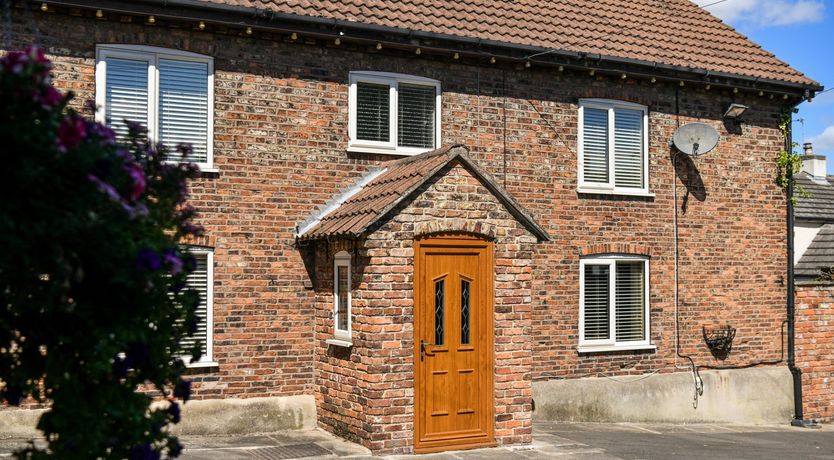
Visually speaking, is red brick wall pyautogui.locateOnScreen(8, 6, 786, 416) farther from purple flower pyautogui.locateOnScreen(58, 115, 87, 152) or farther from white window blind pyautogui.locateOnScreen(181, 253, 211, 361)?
purple flower pyautogui.locateOnScreen(58, 115, 87, 152)

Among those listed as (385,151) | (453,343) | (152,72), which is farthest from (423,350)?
(152,72)

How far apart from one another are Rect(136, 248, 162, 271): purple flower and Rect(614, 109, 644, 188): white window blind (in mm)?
11279

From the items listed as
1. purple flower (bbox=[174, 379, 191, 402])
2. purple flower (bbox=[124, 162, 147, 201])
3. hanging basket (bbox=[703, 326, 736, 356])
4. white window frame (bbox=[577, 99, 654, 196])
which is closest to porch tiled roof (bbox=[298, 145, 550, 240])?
white window frame (bbox=[577, 99, 654, 196])

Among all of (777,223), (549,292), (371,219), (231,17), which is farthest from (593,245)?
(231,17)

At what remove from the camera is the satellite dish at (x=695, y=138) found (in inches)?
583

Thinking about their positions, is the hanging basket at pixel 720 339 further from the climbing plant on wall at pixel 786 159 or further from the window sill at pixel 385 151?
the window sill at pixel 385 151

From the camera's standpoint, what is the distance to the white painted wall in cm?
1932

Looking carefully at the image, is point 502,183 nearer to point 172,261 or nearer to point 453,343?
point 453,343

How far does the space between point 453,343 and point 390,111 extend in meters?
3.75

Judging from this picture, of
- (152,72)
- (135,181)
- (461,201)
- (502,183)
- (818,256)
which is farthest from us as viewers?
(818,256)

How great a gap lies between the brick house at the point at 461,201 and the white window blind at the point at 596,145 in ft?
0.12

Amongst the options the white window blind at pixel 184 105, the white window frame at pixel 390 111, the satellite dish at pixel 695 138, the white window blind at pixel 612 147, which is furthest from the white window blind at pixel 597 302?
the white window blind at pixel 184 105

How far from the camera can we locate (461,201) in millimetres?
11016

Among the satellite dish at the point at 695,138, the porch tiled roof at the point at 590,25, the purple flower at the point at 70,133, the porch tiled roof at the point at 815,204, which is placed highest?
the porch tiled roof at the point at 590,25
